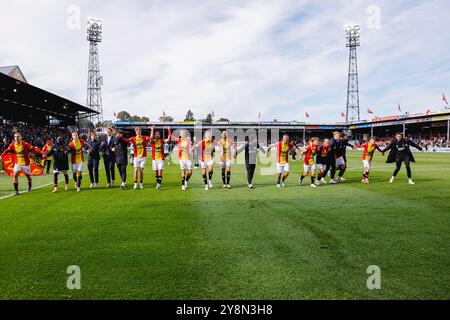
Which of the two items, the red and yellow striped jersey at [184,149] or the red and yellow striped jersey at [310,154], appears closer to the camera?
the red and yellow striped jersey at [184,149]

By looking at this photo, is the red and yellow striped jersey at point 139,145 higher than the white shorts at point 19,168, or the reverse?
the red and yellow striped jersey at point 139,145

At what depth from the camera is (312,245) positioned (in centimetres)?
537

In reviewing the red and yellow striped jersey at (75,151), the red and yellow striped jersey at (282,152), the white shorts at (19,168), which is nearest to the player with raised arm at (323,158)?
the red and yellow striped jersey at (282,152)

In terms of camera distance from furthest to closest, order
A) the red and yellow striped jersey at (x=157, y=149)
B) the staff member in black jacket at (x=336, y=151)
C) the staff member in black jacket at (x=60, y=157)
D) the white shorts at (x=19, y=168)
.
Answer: the staff member in black jacket at (x=336, y=151) → the red and yellow striped jersey at (x=157, y=149) → the staff member in black jacket at (x=60, y=157) → the white shorts at (x=19, y=168)

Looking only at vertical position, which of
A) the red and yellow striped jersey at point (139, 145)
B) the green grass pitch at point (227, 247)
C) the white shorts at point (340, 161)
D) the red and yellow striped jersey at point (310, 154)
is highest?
the red and yellow striped jersey at point (139, 145)

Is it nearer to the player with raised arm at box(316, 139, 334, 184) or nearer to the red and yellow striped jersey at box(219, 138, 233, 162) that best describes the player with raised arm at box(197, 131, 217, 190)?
the red and yellow striped jersey at box(219, 138, 233, 162)

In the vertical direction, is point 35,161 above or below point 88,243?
above

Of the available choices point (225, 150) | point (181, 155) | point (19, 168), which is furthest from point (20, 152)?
point (225, 150)

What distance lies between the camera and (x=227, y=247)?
17.4 ft

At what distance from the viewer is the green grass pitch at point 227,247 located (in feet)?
12.5

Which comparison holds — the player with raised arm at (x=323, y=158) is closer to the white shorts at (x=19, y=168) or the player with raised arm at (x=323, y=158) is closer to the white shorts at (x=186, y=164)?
the white shorts at (x=186, y=164)

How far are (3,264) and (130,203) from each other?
15.5 feet
